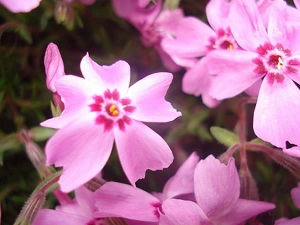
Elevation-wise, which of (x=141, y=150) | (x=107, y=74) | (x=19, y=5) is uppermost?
(x=19, y=5)

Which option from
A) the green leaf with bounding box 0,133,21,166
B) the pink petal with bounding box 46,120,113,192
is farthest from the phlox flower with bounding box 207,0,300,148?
the green leaf with bounding box 0,133,21,166

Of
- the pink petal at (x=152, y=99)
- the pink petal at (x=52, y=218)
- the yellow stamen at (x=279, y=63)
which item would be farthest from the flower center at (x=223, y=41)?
the pink petal at (x=52, y=218)

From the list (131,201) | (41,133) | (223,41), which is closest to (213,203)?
(131,201)

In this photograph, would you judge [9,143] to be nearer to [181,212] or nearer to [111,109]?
[111,109]

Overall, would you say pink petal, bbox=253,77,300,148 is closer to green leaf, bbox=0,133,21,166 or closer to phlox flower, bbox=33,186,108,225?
phlox flower, bbox=33,186,108,225

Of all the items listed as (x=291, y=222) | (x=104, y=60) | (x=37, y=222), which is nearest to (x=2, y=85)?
(x=104, y=60)

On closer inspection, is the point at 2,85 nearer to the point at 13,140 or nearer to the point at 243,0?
the point at 13,140
